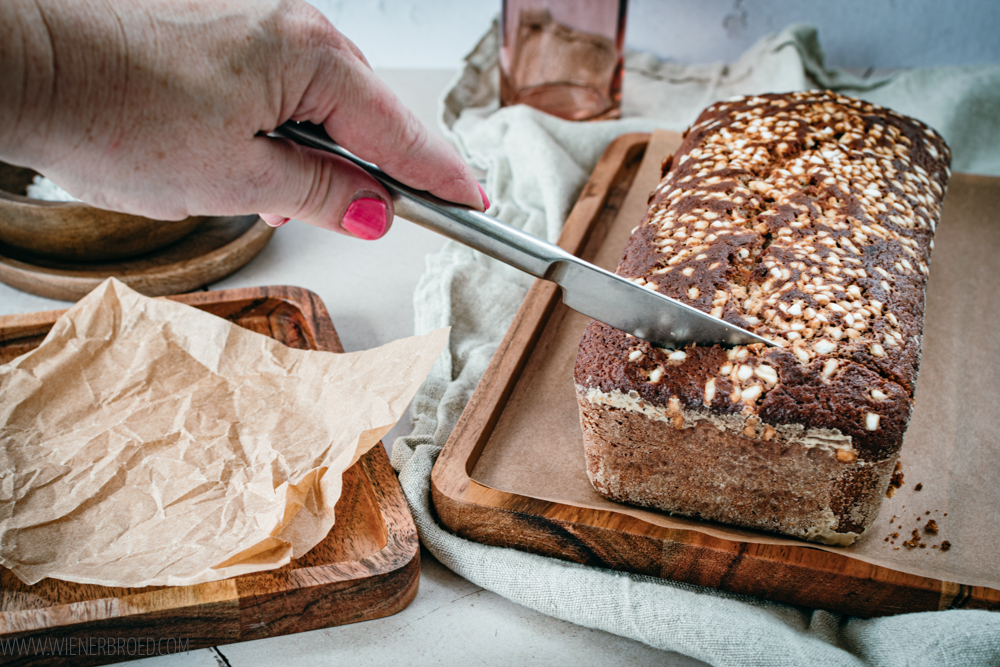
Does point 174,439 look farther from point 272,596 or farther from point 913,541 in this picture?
point 913,541

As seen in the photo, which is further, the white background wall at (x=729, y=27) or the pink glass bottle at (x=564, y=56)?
the white background wall at (x=729, y=27)

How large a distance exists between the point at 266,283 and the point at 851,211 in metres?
1.11

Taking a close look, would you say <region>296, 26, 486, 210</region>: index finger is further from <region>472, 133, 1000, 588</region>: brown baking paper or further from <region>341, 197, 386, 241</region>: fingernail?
<region>472, 133, 1000, 588</region>: brown baking paper

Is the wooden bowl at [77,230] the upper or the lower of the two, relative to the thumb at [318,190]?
lower

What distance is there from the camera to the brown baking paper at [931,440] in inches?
36.3

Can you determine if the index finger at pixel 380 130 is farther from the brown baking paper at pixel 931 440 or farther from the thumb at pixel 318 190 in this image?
the brown baking paper at pixel 931 440

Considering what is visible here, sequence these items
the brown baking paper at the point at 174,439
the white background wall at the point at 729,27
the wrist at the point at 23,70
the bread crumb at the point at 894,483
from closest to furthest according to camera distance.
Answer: the wrist at the point at 23,70, the brown baking paper at the point at 174,439, the bread crumb at the point at 894,483, the white background wall at the point at 729,27

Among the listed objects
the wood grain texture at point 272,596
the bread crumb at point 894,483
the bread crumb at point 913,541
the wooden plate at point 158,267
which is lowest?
the wooden plate at point 158,267

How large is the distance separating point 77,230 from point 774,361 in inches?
47.6

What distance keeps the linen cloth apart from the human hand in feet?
1.39

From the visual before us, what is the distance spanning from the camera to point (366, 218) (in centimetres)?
84

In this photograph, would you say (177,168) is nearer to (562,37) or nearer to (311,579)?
(311,579)

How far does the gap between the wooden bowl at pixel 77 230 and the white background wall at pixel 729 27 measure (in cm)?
138

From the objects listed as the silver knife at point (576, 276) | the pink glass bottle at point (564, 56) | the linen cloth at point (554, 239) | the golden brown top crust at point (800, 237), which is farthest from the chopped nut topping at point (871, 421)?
the pink glass bottle at point (564, 56)
